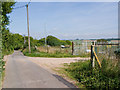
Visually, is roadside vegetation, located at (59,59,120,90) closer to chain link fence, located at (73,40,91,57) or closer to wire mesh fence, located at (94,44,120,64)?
wire mesh fence, located at (94,44,120,64)

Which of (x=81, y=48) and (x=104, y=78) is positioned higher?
(x=81, y=48)

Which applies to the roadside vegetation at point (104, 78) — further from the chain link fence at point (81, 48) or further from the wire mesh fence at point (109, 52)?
the chain link fence at point (81, 48)

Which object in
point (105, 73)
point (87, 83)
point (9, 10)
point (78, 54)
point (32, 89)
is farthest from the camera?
point (78, 54)

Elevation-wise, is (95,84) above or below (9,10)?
below

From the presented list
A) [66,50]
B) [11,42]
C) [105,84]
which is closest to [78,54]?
[66,50]

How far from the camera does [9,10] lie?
6.54 metres

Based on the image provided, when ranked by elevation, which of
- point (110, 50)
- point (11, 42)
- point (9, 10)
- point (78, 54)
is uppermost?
point (9, 10)

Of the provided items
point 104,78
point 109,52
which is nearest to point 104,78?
point 104,78

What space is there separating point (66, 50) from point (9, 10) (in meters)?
13.9

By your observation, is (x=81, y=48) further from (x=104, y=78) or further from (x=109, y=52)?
(x=104, y=78)

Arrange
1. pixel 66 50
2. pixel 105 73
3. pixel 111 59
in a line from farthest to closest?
pixel 66 50, pixel 111 59, pixel 105 73

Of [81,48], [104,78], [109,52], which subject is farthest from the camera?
[81,48]

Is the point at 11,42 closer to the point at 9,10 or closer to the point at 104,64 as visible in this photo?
the point at 9,10

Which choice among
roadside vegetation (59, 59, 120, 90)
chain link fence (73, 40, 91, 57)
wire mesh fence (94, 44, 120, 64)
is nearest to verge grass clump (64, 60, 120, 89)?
roadside vegetation (59, 59, 120, 90)
